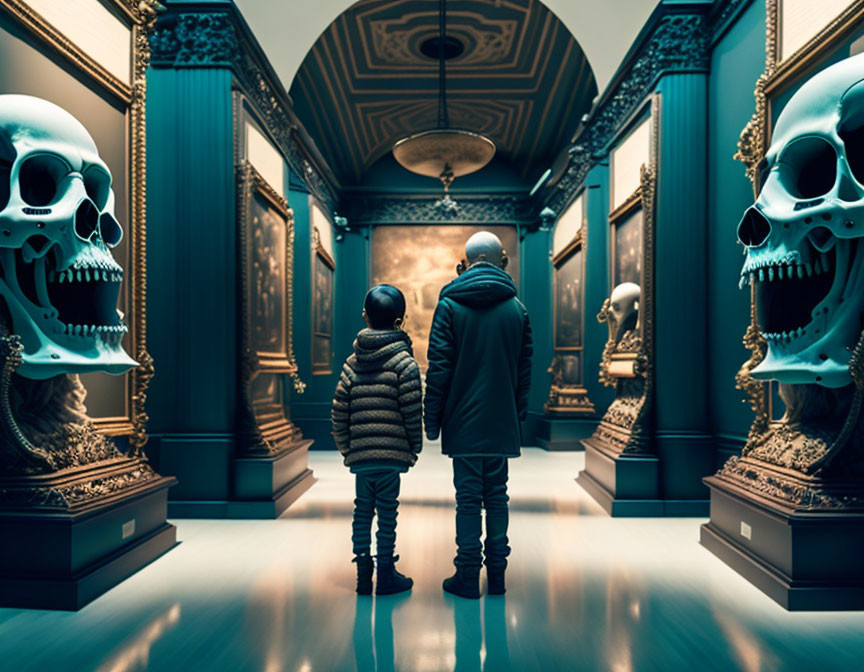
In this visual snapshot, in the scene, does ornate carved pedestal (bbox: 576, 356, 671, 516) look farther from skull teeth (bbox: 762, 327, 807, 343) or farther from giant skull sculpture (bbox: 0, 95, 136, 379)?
giant skull sculpture (bbox: 0, 95, 136, 379)

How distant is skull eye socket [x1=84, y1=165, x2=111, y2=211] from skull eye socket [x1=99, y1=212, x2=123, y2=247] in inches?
3.6

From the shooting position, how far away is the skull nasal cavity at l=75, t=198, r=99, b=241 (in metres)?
3.39

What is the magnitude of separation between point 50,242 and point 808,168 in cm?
420

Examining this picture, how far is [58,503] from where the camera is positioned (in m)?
3.23

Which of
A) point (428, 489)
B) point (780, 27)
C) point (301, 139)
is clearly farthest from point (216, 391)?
point (780, 27)

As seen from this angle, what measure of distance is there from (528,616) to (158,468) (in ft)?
12.3

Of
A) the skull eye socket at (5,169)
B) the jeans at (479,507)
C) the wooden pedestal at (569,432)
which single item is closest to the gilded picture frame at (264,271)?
the skull eye socket at (5,169)

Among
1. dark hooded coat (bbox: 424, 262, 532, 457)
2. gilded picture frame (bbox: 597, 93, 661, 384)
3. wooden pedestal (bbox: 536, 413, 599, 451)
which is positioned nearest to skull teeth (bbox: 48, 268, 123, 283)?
dark hooded coat (bbox: 424, 262, 532, 457)

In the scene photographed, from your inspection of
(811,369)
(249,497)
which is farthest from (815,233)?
(249,497)

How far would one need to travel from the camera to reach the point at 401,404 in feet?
10.6

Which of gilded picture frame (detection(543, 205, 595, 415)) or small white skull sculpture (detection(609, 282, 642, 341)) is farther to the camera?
gilded picture frame (detection(543, 205, 595, 415))

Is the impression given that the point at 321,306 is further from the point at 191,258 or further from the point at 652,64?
the point at 652,64

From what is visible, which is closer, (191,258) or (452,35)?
(191,258)

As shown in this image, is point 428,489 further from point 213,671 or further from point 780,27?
point 780,27
